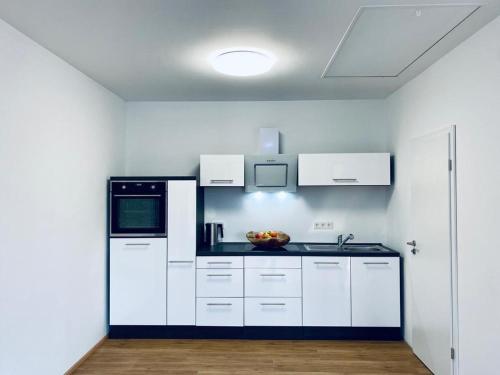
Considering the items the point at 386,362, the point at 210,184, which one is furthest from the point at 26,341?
the point at 386,362

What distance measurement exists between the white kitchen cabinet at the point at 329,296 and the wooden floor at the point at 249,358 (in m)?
0.24

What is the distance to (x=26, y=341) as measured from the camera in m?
2.49

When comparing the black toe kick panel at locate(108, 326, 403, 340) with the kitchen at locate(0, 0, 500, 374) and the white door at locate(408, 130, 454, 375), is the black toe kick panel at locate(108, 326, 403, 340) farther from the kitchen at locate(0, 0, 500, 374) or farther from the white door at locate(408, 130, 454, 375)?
the white door at locate(408, 130, 454, 375)

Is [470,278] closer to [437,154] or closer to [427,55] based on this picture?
[437,154]

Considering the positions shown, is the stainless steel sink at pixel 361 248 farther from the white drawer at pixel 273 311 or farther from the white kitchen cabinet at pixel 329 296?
the white drawer at pixel 273 311

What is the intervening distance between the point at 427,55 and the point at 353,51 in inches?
24.1

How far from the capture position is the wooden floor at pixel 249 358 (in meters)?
3.14

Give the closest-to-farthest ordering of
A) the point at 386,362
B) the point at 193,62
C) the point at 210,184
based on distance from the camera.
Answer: the point at 193,62 < the point at 386,362 < the point at 210,184

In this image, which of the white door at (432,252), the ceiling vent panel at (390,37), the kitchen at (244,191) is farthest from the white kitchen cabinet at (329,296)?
the ceiling vent panel at (390,37)

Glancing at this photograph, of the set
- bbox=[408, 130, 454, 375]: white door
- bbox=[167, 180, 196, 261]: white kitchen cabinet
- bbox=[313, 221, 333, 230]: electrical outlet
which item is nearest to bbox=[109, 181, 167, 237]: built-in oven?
bbox=[167, 180, 196, 261]: white kitchen cabinet

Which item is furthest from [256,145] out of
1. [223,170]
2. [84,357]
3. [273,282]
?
[84,357]

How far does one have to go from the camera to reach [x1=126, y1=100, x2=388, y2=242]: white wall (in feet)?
14.2

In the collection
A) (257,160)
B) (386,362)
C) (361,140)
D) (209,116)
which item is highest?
(209,116)

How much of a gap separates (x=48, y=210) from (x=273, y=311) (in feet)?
7.68
